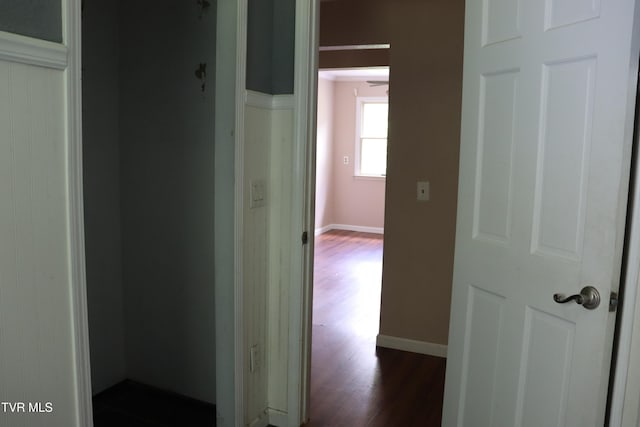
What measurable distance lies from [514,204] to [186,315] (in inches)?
67.6

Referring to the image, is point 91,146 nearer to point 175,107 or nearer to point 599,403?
point 175,107

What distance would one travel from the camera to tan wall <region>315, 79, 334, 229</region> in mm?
7672

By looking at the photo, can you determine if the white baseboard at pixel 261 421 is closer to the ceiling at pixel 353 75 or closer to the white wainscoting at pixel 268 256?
the white wainscoting at pixel 268 256

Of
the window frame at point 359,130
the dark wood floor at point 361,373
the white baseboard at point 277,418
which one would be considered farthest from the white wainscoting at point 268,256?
the window frame at point 359,130

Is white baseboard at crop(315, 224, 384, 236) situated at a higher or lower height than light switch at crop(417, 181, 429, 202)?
lower

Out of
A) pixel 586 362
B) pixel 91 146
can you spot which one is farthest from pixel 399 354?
pixel 91 146

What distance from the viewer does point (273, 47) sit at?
7.50ft

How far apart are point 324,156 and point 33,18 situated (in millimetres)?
6712

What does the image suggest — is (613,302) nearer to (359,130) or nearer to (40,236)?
(40,236)

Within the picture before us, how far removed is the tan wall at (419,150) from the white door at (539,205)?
1.37 metres

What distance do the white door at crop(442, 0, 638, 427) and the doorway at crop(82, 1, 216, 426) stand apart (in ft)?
4.11

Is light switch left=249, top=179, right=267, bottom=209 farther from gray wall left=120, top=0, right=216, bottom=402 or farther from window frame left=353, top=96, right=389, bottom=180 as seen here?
window frame left=353, top=96, right=389, bottom=180

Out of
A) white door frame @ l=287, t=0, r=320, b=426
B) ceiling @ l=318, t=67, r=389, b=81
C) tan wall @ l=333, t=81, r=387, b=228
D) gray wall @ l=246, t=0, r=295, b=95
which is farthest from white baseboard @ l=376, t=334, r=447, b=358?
ceiling @ l=318, t=67, r=389, b=81

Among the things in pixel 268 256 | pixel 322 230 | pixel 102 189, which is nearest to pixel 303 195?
pixel 268 256
